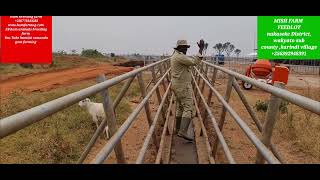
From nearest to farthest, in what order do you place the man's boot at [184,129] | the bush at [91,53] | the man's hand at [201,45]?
the man's boot at [184,129]
the man's hand at [201,45]
the bush at [91,53]

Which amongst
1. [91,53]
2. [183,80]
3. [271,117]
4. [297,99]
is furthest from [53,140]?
[91,53]

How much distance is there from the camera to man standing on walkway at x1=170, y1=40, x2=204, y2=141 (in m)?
8.15

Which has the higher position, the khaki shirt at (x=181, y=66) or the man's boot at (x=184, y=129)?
the khaki shirt at (x=181, y=66)

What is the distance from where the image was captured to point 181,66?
27.5 feet

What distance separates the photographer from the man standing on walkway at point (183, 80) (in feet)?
26.7

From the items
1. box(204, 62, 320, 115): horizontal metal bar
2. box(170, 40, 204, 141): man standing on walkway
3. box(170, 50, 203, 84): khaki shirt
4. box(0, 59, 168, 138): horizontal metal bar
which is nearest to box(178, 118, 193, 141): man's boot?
box(170, 40, 204, 141): man standing on walkway

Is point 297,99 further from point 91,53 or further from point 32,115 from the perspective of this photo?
point 91,53

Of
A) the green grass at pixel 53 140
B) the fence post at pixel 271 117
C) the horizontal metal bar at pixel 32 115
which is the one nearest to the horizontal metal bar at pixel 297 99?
the fence post at pixel 271 117

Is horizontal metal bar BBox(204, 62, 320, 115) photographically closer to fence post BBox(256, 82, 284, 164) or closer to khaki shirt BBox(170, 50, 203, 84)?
fence post BBox(256, 82, 284, 164)

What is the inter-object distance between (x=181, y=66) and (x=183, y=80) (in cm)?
24

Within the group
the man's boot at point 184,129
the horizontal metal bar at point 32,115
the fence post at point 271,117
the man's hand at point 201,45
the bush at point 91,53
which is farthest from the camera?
the bush at point 91,53

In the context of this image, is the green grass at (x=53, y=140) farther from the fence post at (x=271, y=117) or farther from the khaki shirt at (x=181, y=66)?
the fence post at (x=271, y=117)
